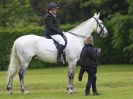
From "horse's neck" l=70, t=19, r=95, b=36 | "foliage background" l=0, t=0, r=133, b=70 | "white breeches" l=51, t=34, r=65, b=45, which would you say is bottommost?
"foliage background" l=0, t=0, r=133, b=70

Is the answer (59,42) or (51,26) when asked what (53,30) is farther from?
(59,42)

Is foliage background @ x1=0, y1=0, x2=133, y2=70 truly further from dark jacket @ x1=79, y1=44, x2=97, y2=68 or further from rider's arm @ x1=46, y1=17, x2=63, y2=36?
dark jacket @ x1=79, y1=44, x2=97, y2=68

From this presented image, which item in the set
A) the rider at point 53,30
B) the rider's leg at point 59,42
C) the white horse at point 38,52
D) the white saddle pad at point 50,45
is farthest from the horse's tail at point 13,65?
the rider's leg at point 59,42

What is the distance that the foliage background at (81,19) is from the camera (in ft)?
123

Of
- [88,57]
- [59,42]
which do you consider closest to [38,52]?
[59,42]

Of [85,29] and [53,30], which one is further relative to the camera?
[85,29]

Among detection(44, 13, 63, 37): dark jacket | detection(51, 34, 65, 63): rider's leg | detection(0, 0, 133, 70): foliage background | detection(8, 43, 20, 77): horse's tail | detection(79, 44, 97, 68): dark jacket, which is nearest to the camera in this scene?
detection(79, 44, 97, 68): dark jacket

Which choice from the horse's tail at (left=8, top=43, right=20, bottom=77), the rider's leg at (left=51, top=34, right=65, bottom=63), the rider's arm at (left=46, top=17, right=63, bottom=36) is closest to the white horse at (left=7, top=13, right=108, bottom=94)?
the horse's tail at (left=8, top=43, right=20, bottom=77)

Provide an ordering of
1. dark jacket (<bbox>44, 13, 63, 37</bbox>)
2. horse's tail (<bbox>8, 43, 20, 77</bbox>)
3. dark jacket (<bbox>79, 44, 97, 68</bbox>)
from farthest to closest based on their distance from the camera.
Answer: horse's tail (<bbox>8, 43, 20, 77</bbox>)
dark jacket (<bbox>44, 13, 63, 37</bbox>)
dark jacket (<bbox>79, 44, 97, 68</bbox>)

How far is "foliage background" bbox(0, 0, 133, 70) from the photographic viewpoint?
37406mm

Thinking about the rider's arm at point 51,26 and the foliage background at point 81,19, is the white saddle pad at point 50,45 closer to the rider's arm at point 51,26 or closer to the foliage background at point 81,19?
the rider's arm at point 51,26

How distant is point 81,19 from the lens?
4659cm

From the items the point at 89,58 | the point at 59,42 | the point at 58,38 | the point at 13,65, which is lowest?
the point at 13,65

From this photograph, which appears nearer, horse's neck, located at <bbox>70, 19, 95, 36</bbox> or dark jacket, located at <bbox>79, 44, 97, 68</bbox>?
dark jacket, located at <bbox>79, 44, 97, 68</bbox>
